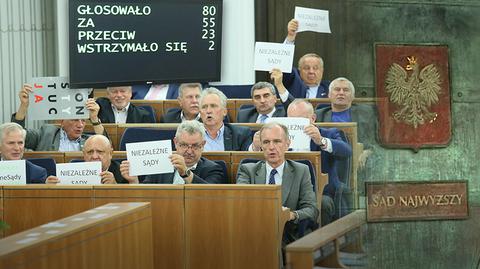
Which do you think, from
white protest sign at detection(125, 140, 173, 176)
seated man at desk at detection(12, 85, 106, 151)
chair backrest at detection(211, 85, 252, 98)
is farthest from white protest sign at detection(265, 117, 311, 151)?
chair backrest at detection(211, 85, 252, 98)

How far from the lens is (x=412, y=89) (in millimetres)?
2064

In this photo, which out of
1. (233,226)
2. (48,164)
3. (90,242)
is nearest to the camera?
(90,242)

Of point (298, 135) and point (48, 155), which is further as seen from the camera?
point (48, 155)

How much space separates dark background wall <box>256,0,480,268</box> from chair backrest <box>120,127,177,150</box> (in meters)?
4.04

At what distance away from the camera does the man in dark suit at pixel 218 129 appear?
6035mm

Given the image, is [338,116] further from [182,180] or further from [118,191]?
[118,191]

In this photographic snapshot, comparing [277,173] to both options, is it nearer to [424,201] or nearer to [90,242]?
[90,242]

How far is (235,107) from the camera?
715 centimetres

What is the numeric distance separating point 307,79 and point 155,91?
167cm

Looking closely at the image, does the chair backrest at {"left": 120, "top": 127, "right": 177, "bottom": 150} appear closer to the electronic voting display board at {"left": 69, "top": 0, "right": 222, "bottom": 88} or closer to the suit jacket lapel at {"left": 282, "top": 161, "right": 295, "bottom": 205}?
the suit jacket lapel at {"left": 282, "top": 161, "right": 295, "bottom": 205}

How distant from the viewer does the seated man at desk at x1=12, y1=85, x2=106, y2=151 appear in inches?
255

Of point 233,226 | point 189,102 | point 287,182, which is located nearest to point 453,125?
point 233,226

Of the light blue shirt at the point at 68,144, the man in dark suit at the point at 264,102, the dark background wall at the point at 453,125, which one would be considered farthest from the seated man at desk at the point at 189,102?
the dark background wall at the point at 453,125

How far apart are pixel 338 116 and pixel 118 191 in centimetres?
190
